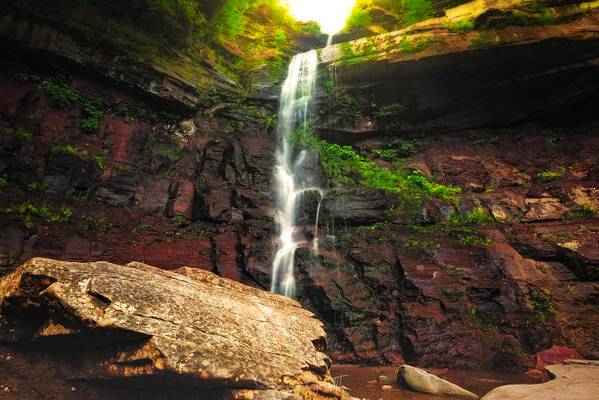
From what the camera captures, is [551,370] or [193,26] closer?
[551,370]

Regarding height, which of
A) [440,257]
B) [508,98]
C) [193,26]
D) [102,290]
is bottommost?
[102,290]

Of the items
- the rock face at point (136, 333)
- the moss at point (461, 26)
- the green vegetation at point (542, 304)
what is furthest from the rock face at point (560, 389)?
the moss at point (461, 26)

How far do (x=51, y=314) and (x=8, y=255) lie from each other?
5015mm

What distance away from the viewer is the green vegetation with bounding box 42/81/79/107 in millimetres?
10008

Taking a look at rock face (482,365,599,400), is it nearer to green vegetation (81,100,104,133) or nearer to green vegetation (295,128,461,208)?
green vegetation (295,128,461,208)

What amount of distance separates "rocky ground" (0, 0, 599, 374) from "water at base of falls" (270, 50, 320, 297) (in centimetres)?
47

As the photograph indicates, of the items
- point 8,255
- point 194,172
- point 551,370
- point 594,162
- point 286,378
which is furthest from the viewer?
point 594,162

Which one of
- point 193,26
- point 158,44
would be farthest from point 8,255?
point 193,26

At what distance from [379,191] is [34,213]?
9.81m

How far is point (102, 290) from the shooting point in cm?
340

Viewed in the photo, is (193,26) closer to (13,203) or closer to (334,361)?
(13,203)

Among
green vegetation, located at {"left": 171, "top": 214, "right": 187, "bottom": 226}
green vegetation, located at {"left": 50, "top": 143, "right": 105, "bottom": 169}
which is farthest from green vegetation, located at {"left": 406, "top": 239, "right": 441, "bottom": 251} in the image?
green vegetation, located at {"left": 50, "top": 143, "right": 105, "bottom": 169}

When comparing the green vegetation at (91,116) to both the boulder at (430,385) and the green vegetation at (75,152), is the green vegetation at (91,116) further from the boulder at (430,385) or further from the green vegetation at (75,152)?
the boulder at (430,385)

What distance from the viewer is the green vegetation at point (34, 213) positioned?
7.49 metres
